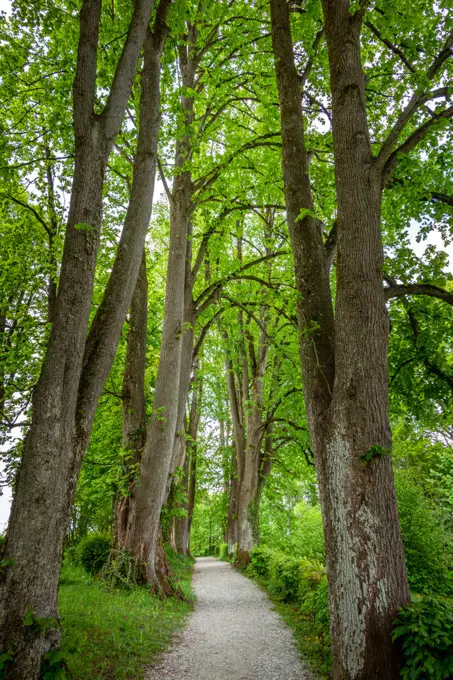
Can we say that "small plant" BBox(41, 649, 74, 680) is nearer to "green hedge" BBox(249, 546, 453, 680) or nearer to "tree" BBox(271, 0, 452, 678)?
"tree" BBox(271, 0, 452, 678)

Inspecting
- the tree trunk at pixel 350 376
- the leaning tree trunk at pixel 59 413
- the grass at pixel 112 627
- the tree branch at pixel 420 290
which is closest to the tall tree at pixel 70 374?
the leaning tree trunk at pixel 59 413

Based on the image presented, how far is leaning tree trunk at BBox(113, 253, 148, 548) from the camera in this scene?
324 inches

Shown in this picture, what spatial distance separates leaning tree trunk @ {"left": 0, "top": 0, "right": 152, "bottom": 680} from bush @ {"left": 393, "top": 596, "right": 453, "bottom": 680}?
273 cm

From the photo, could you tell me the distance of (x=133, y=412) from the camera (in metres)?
9.00

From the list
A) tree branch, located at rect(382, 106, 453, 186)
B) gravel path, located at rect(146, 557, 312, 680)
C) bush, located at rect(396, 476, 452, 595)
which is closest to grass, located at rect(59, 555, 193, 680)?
gravel path, located at rect(146, 557, 312, 680)

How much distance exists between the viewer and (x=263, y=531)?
2320 centimetres

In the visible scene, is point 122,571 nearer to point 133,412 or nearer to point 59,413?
point 133,412

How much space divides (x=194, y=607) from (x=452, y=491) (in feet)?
27.0

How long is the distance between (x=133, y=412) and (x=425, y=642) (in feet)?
22.9

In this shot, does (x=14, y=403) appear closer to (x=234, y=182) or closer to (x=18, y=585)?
(x=18, y=585)

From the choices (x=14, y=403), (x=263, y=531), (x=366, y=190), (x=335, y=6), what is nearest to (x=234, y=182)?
(x=335, y=6)

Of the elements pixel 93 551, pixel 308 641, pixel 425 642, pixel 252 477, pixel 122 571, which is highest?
pixel 252 477

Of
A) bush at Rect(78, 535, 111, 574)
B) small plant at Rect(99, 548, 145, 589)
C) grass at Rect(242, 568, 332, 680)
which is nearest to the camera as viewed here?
grass at Rect(242, 568, 332, 680)

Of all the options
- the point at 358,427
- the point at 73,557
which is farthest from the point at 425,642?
the point at 73,557
